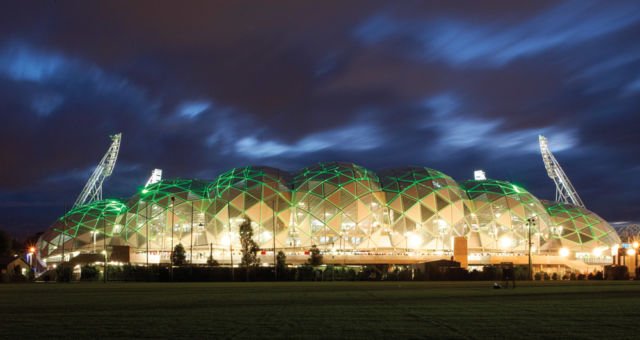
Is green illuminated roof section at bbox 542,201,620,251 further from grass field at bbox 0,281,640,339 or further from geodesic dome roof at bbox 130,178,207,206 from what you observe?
grass field at bbox 0,281,640,339

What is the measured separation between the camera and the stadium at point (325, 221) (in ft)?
281

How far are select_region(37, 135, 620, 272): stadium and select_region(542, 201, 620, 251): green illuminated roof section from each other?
12.4 ft

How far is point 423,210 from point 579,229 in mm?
36255

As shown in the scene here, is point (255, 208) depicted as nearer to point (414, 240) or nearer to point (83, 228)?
point (414, 240)

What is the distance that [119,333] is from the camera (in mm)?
13898

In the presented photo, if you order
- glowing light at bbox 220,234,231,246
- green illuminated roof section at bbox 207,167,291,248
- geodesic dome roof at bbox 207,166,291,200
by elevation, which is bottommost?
glowing light at bbox 220,234,231,246

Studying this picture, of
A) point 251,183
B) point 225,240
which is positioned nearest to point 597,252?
point 251,183

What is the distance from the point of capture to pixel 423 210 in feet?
292

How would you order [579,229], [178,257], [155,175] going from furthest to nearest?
[155,175]
[579,229]
[178,257]

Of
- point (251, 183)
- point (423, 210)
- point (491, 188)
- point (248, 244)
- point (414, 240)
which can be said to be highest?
point (251, 183)

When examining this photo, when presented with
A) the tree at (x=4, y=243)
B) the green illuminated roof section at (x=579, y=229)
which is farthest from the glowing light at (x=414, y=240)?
the tree at (x=4, y=243)

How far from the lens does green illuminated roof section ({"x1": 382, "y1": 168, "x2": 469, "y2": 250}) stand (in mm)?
87625

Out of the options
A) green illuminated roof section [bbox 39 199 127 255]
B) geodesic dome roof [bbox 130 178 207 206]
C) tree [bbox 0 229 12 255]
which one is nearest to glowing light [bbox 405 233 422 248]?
geodesic dome roof [bbox 130 178 207 206]

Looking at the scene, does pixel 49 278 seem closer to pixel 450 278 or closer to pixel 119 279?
pixel 119 279
